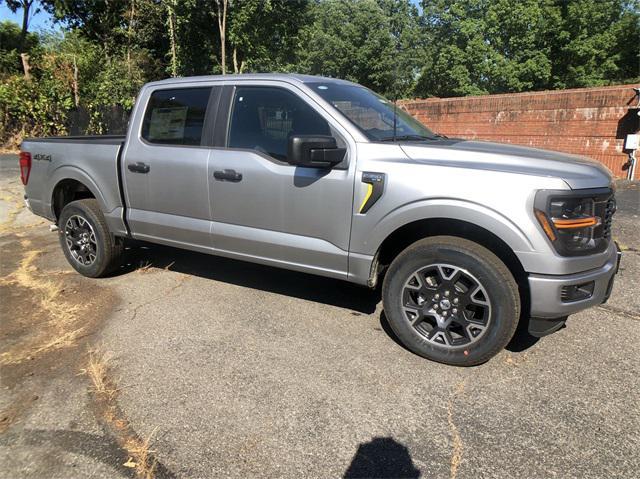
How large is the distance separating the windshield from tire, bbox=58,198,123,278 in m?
2.59

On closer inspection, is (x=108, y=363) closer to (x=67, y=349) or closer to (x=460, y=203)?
(x=67, y=349)

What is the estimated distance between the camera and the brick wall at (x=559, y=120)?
1120 centimetres

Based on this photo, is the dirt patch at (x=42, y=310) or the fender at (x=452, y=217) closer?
the fender at (x=452, y=217)

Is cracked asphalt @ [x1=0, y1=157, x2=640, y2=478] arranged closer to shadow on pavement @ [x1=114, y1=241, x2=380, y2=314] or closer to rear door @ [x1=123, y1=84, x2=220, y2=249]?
shadow on pavement @ [x1=114, y1=241, x2=380, y2=314]

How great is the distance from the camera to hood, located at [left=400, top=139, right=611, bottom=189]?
287 centimetres

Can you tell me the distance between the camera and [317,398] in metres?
2.88

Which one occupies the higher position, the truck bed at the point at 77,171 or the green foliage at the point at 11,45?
the green foliage at the point at 11,45

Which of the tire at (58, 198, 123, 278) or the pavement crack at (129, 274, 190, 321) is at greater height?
the tire at (58, 198, 123, 278)

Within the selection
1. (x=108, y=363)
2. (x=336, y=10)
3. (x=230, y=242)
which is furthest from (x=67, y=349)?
(x=336, y=10)

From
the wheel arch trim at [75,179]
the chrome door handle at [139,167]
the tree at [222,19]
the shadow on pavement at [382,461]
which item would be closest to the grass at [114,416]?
the shadow on pavement at [382,461]

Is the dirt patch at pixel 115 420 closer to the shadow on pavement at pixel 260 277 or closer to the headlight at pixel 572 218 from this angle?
the shadow on pavement at pixel 260 277

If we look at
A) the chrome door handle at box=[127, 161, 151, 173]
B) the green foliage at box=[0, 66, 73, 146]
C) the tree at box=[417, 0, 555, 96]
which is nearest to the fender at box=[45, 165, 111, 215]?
the chrome door handle at box=[127, 161, 151, 173]

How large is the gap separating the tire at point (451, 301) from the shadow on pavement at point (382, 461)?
0.93 metres

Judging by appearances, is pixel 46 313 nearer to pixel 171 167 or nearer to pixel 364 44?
pixel 171 167
